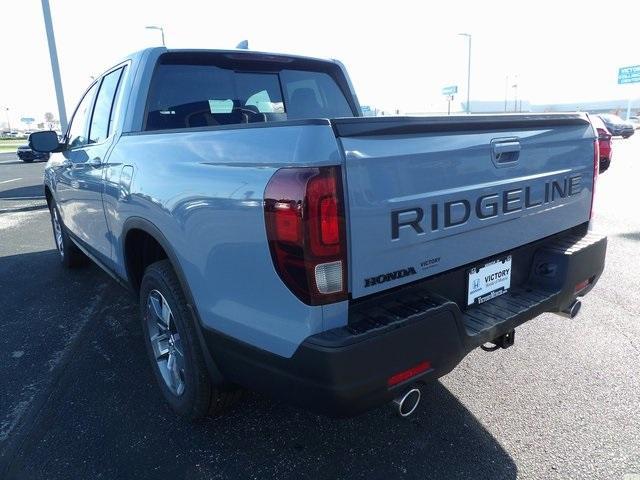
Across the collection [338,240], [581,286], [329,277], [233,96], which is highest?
[233,96]

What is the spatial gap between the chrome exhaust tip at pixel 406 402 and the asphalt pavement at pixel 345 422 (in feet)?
1.37

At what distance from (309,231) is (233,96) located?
2.11m

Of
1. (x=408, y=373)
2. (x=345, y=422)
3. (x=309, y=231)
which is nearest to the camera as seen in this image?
(x=309, y=231)

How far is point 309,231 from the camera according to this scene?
5.40 feet

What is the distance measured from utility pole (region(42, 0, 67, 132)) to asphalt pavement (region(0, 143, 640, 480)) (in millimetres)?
10288

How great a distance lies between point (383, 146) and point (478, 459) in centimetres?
152

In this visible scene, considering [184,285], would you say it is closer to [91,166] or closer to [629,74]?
[91,166]

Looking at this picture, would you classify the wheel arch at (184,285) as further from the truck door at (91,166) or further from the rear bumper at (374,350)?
the truck door at (91,166)

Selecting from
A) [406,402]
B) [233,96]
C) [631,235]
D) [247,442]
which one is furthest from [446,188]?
[631,235]

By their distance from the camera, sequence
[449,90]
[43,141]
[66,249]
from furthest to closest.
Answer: [449,90] → [66,249] → [43,141]

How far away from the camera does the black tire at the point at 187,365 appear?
7.47 ft

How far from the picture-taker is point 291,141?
5.53 feet

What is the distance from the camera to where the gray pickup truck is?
1.69m

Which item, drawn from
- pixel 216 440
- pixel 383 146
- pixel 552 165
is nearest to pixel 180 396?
pixel 216 440
